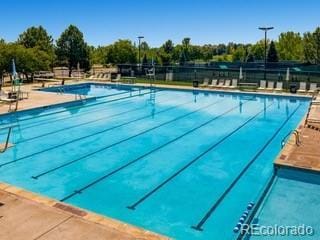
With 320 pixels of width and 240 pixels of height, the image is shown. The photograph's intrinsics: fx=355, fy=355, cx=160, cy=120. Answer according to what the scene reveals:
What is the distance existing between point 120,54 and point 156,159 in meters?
28.6

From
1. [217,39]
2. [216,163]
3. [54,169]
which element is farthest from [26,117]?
[217,39]

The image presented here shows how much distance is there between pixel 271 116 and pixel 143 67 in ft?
47.0

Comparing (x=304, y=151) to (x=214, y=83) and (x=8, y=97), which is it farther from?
(x=214, y=83)

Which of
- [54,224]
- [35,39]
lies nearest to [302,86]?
[54,224]

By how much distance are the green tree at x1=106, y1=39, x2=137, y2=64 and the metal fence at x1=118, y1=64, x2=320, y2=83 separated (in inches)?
369

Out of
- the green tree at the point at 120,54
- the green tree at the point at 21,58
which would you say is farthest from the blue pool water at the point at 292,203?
the green tree at the point at 120,54

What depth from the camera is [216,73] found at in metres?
23.3

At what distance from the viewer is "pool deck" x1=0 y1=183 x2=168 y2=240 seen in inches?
192

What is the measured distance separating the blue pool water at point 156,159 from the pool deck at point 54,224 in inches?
34.5

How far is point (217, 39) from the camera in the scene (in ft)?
219

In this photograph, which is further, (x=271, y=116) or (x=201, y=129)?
(x=271, y=116)

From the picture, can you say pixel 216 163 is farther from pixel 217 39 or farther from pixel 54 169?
pixel 217 39

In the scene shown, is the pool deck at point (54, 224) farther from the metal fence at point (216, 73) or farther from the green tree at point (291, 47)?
the green tree at point (291, 47)

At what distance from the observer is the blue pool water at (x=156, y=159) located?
6.57 m
